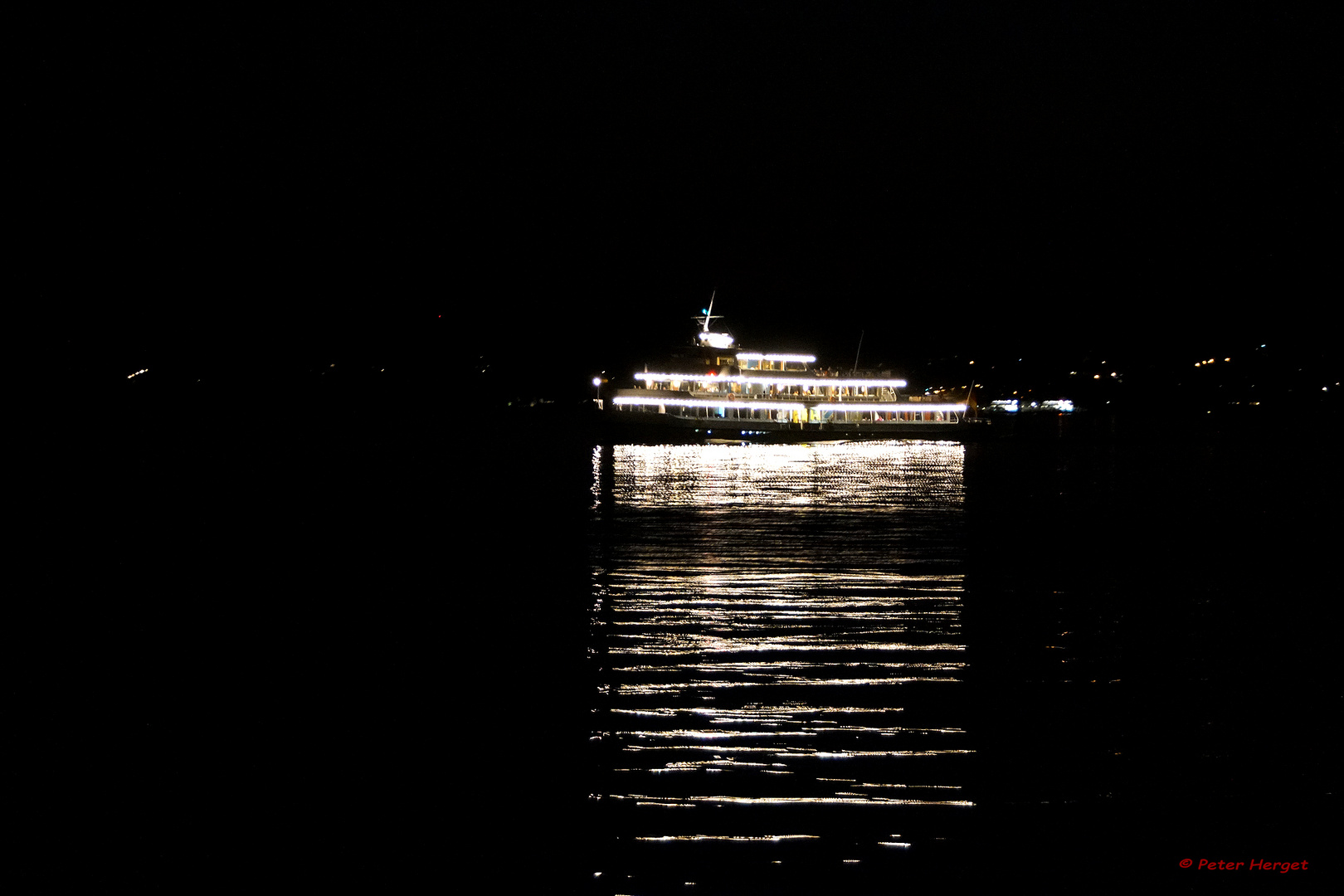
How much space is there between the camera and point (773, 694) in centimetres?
788

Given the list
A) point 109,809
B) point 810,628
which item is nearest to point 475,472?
point 810,628

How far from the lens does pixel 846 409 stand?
64250 millimetres

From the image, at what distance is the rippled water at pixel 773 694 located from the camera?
546 centimetres

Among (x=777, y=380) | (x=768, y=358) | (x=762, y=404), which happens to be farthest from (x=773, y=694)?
(x=768, y=358)

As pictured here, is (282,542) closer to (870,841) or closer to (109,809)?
(109,809)

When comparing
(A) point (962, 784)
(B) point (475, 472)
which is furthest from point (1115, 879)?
(B) point (475, 472)

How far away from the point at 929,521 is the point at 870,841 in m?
14.9

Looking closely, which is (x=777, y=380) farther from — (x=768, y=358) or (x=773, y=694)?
(x=773, y=694)

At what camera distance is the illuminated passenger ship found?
58250mm

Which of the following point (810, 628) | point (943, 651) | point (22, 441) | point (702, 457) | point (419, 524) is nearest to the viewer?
point (943, 651)

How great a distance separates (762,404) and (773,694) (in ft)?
175

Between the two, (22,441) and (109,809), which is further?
(22,441)

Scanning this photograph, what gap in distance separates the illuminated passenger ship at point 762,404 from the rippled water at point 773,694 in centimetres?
3965

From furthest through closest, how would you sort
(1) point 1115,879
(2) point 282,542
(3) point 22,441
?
(3) point 22,441 < (2) point 282,542 < (1) point 1115,879
